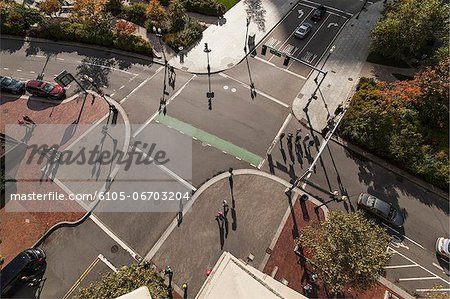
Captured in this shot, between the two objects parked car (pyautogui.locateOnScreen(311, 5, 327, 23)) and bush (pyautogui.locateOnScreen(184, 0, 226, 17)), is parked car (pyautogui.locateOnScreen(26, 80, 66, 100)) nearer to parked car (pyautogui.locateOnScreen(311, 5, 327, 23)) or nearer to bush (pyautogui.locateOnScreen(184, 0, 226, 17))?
bush (pyautogui.locateOnScreen(184, 0, 226, 17))

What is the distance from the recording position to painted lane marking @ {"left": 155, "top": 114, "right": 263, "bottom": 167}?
32844 millimetres

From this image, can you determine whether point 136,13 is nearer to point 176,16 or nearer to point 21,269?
point 176,16

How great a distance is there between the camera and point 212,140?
112 feet

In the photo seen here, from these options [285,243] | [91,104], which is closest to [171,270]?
[285,243]

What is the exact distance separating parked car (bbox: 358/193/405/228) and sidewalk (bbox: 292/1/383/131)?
35.3 ft

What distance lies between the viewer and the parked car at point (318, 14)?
156 ft

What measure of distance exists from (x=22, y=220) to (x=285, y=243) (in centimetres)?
2739

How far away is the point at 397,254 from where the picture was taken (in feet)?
88.3

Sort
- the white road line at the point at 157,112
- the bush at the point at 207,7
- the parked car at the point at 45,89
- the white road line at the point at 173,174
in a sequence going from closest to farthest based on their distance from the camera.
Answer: the white road line at the point at 173,174
the white road line at the point at 157,112
the parked car at the point at 45,89
the bush at the point at 207,7

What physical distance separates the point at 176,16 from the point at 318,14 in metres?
24.8

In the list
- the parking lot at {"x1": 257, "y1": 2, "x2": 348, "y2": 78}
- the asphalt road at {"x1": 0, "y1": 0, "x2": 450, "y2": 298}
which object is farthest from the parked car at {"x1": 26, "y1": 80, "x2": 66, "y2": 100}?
the parking lot at {"x1": 257, "y1": 2, "x2": 348, "y2": 78}

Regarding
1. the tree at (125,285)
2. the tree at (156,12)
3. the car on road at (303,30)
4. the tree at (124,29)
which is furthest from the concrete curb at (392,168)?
the tree at (124,29)

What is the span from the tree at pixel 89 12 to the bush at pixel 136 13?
16.3 feet

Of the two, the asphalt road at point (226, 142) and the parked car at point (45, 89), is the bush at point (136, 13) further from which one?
the parked car at point (45, 89)
